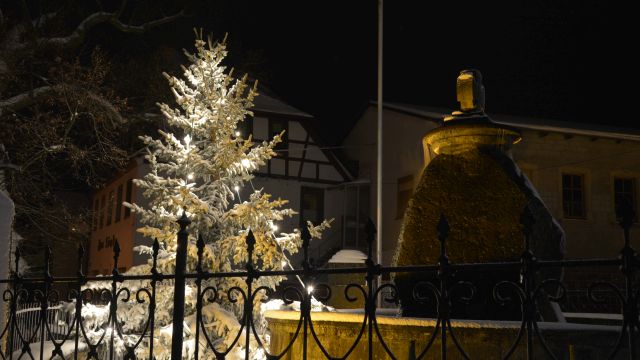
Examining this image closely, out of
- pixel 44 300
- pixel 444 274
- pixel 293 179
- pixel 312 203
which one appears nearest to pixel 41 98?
→ pixel 44 300

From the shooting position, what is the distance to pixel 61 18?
14008 millimetres

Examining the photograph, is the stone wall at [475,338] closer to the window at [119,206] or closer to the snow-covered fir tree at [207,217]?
the snow-covered fir tree at [207,217]

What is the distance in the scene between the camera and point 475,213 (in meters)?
4.72

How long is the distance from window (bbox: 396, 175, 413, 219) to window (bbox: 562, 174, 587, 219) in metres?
6.00

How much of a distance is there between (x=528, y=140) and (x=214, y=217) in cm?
1514

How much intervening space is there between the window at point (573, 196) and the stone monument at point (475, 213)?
17.9 meters

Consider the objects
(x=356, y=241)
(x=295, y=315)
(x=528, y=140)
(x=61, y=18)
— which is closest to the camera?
(x=295, y=315)

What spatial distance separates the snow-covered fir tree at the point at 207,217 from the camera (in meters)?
8.35

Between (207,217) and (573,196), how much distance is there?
1684 centimetres

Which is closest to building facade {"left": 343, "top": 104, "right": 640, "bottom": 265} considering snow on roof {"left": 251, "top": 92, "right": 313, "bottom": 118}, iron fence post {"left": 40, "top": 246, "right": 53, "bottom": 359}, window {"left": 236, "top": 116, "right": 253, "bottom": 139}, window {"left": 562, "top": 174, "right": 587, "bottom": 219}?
window {"left": 562, "top": 174, "right": 587, "bottom": 219}

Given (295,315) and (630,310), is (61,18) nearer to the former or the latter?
(295,315)

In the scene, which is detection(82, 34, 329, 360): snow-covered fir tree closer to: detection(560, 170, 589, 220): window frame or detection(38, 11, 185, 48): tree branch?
detection(38, 11, 185, 48): tree branch

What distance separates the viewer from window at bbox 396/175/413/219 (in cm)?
2566

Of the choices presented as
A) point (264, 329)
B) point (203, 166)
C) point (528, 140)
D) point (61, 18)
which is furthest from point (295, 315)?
point (528, 140)
